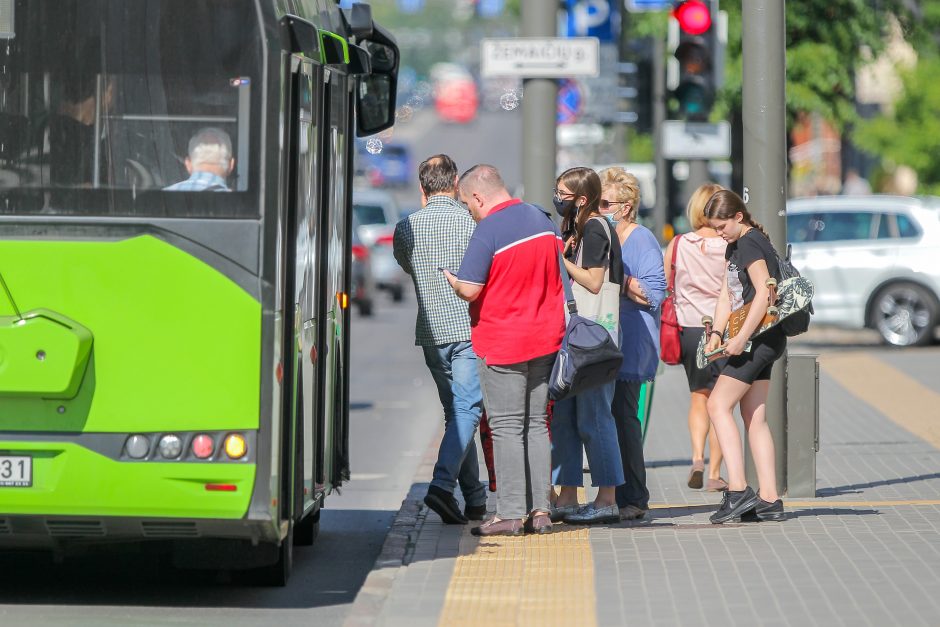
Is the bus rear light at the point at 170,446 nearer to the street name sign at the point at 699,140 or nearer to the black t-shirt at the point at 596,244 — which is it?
the black t-shirt at the point at 596,244

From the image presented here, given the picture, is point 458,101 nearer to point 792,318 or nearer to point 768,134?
point 768,134

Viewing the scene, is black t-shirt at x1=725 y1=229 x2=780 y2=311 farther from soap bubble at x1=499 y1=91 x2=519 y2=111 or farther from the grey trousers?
soap bubble at x1=499 y1=91 x2=519 y2=111

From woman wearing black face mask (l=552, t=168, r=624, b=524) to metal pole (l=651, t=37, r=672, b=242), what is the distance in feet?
41.3

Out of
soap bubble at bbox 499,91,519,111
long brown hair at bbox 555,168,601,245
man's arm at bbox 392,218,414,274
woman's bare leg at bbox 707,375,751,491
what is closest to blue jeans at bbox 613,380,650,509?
woman's bare leg at bbox 707,375,751,491

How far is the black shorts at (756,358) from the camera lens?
8750 millimetres

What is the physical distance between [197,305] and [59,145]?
0.80 meters

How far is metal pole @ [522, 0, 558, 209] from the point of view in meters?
12.0

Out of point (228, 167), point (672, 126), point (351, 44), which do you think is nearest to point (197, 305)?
point (228, 167)

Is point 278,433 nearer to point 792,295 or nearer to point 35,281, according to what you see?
point 35,281

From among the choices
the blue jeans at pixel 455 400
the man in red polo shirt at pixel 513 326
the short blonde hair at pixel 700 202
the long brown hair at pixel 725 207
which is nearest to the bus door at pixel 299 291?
the man in red polo shirt at pixel 513 326

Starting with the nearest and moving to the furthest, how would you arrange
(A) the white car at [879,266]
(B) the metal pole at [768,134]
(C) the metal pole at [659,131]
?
1. (B) the metal pole at [768,134]
2. (A) the white car at [879,266]
3. (C) the metal pole at [659,131]

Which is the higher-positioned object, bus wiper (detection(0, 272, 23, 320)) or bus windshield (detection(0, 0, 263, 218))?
bus windshield (detection(0, 0, 263, 218))

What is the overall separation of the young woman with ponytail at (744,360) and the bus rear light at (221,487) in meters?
2.96

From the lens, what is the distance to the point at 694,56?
14.7m
